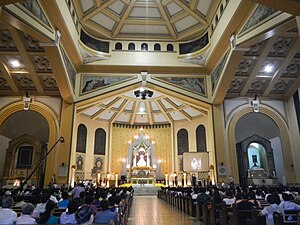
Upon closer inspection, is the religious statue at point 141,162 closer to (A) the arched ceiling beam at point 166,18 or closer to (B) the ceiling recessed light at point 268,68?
(A) the arched ceiling beam at point 166,18

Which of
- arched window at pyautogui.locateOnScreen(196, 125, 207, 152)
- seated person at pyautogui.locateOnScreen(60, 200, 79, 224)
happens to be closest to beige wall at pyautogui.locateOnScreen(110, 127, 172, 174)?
arched window at pyautogui.locateOnScreen(196, 125, 207, 152)

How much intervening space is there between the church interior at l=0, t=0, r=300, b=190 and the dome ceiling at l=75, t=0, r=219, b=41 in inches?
2.3

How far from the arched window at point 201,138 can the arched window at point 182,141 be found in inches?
43.7

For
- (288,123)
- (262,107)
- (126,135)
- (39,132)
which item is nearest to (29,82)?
(39,132)

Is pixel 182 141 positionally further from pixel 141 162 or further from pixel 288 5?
pixel 288 5

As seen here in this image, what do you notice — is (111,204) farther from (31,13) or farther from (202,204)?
(31,13)

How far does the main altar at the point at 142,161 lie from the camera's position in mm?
20744

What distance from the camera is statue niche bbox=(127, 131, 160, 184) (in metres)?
20.8

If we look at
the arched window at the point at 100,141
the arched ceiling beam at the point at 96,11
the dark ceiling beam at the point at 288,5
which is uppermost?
the arched ceiling beam at the point at 96,11

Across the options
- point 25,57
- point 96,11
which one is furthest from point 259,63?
point 25,57

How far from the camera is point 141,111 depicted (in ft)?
69.0

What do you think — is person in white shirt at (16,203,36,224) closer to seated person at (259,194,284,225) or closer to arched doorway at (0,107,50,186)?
seated person at (259,194,284,225)

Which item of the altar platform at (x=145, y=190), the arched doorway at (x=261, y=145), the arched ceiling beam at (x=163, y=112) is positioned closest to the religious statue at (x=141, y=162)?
the altar platform at (x=145, y=190)

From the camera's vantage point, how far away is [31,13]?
912 cm
